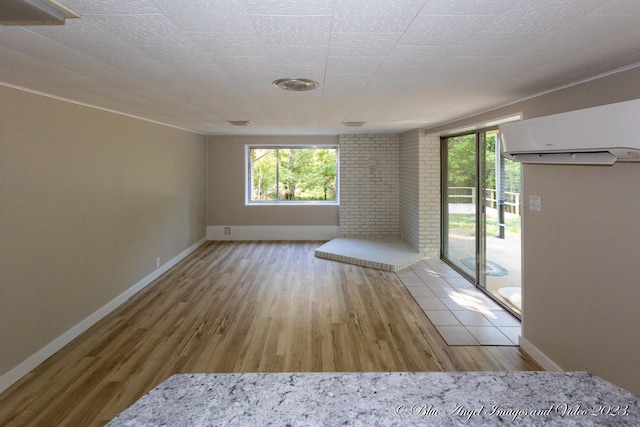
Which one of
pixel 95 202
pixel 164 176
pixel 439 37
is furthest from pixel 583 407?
pixel 164 176

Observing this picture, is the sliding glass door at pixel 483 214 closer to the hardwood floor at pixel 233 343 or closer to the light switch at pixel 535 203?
the light switch at pixel 535 203

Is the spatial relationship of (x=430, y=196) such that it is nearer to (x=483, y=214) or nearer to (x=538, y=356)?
(x=483, y=214)

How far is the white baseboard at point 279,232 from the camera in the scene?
8.02 metres

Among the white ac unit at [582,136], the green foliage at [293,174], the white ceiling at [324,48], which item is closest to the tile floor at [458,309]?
the white ac unit at [582,136]

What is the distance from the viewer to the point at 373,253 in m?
6.31

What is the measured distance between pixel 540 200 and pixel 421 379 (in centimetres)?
245

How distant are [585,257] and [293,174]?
630 centimetres

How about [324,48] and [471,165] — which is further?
[471,165]

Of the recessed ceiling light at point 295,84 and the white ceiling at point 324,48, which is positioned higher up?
the recessed ceiling light at point 295,84

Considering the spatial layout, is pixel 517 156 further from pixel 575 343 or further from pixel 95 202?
pixel 95 202

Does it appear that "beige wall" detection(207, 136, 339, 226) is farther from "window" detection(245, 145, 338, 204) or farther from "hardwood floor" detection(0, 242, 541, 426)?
"hardwood floor" detection(0, 242, 541, 426)

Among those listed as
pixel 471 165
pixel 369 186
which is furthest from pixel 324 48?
pixel 369 186

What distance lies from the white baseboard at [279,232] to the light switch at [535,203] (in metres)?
5.16

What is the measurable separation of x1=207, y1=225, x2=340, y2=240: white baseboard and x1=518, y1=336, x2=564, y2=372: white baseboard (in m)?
5.06
